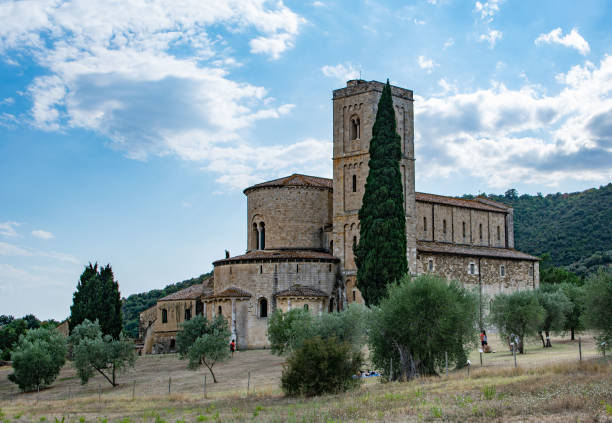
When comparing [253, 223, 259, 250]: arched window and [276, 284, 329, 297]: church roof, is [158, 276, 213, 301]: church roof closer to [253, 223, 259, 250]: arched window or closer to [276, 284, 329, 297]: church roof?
[253, 223, 259, 250]: arched window

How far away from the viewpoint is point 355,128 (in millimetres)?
48500

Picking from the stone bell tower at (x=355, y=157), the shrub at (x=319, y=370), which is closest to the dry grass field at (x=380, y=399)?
the shrub at (x=319, y=370)

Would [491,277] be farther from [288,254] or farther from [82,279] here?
[82,279]

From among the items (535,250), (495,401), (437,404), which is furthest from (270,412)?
(535,250)

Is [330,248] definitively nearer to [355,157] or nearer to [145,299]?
[355,157]

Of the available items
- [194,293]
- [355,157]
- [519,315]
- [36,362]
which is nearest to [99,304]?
[194,293]

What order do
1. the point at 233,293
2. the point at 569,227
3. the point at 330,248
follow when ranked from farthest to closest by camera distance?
the point at 569,227, the point at 330,248, the point at 233,293

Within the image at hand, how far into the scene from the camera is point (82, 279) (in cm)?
5238

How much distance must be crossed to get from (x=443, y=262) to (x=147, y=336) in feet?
72.3

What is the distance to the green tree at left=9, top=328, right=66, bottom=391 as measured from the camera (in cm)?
3969

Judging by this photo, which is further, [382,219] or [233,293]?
[233,293]

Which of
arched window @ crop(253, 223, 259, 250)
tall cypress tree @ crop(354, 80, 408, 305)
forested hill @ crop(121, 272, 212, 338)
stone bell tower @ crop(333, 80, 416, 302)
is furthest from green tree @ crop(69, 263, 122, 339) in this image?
forested hill @ crop(121, 272, 212, 338)

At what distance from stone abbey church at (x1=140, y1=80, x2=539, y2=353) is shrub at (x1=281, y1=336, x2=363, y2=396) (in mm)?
16914

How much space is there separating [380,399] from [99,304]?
32742mm
